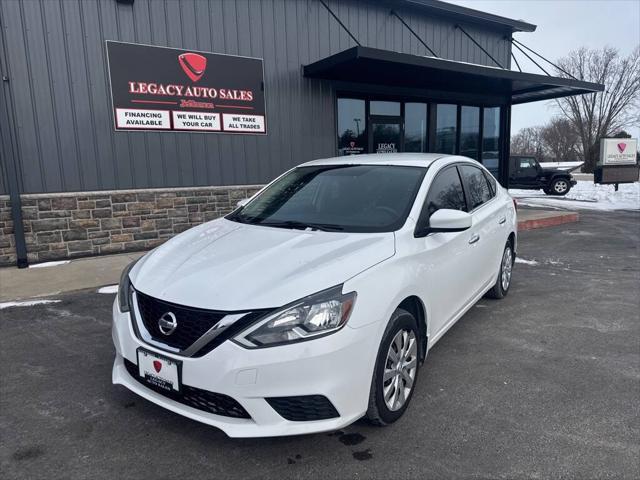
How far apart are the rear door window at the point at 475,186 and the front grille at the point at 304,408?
8.26ft

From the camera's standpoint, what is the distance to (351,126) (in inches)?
425

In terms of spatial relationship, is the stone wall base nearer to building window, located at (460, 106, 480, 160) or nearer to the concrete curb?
the concrete curb

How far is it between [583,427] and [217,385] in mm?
2184

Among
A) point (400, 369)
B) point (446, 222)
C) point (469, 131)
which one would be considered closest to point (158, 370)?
point (400, 369)

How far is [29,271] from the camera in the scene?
6.80 m

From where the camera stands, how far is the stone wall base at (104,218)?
7191mm

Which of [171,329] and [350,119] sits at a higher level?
[350,119]

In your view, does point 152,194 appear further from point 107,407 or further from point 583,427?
point 583,427

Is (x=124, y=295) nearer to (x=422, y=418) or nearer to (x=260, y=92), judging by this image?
(x=422, y=418)

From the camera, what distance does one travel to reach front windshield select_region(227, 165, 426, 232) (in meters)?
3.29

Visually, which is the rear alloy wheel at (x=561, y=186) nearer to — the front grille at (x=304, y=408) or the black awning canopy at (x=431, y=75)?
the black awning canopy at (x=431, y=75)

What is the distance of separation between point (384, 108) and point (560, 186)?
12.8 metres

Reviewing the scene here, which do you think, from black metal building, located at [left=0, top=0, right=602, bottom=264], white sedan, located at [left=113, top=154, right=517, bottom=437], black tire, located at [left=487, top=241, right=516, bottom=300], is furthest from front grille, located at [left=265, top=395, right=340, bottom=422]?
black metal building, located at [left=0, top=0, right=602, bottom=264]

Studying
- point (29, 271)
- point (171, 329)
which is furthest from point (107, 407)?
point (29, 271)
